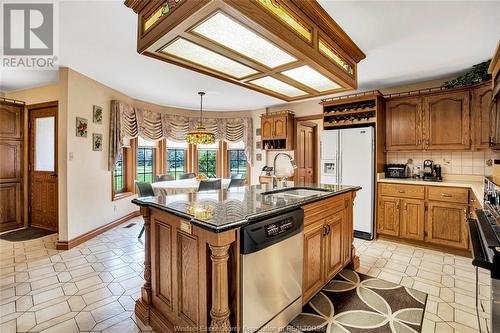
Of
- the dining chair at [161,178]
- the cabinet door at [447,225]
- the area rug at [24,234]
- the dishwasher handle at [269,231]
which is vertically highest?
the dining chair at [161,178]

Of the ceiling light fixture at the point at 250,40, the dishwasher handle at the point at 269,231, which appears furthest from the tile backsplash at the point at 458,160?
the dishwasher handle at the point at 269,231

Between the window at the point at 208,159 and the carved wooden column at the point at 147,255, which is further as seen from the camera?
the window at the point at 208,159

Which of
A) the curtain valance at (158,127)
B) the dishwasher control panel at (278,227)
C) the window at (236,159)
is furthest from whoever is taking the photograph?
the window at (236,159)

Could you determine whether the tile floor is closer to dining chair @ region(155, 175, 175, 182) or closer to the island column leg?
the island column leg

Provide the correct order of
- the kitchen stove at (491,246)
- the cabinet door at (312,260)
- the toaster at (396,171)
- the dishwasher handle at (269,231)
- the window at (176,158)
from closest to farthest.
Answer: the kitchen stove at (491,246) < the dishwasher handle at (269,231) < the cabinet door at (312,260) < the toaster at (396,171) < the window at (176,158)

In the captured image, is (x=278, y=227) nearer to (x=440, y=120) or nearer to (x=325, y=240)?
(x=325, y=240)

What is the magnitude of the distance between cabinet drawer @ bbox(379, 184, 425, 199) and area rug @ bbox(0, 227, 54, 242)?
18.0 ft

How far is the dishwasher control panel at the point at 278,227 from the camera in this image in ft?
5.06

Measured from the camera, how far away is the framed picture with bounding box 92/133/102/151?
12.9ft

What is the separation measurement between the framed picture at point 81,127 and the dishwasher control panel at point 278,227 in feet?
11.2

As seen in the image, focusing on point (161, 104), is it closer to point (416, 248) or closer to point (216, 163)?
point (216, 163)

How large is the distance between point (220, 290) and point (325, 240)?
4.04ft

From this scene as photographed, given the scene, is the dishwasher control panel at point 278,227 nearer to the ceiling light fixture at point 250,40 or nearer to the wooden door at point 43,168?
the ceiling light fixture at point 250,40

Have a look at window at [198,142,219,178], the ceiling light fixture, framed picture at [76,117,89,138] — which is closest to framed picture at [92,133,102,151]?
framed picture at [76,117,89,138]
